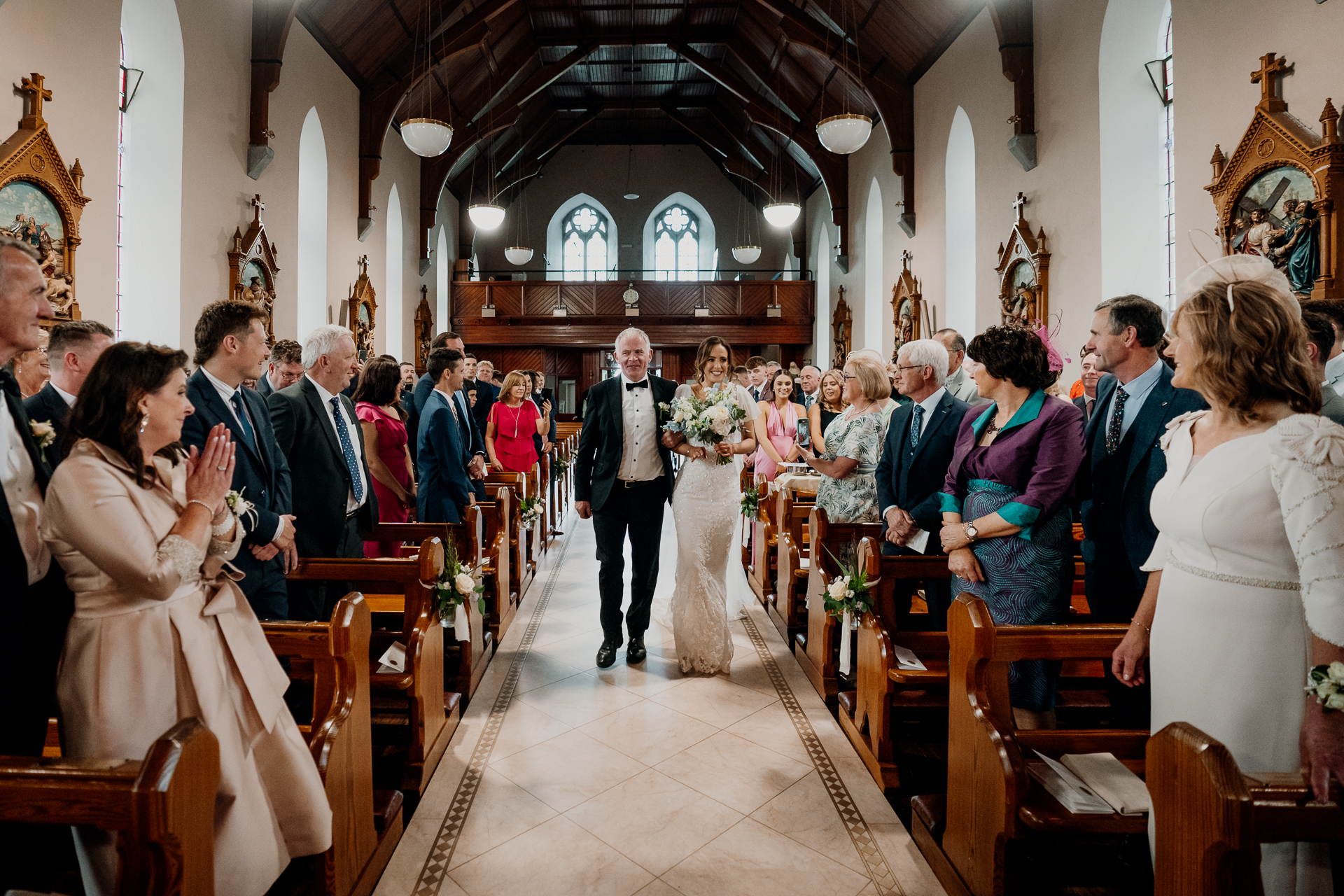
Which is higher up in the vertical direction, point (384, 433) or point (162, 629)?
point (384, 433)

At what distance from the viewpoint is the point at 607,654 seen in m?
4.15

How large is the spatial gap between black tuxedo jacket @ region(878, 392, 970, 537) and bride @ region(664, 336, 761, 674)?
81 cm

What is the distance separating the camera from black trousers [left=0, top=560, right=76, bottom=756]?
5.44 feet

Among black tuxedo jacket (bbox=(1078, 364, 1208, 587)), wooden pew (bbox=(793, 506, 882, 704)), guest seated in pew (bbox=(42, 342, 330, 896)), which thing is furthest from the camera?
wooden pew (bbox=(793, 506, 882, 704))

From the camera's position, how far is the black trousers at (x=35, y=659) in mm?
1659

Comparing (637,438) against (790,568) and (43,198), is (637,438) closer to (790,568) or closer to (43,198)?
(790,568)

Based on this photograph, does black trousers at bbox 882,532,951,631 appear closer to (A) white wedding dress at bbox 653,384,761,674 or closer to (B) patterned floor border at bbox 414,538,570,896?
(A) white wedding dress at bbox 653,384,761,674

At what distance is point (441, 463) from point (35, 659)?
2.81 meters

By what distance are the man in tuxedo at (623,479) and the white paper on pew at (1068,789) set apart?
7.64 ft

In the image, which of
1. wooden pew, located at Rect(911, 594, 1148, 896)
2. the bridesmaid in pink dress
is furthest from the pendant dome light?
wooden pew, located at Rect(911, 594, 1148, 896)

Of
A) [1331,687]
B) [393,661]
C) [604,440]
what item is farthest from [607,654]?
[1331,687]

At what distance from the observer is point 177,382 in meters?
1.85

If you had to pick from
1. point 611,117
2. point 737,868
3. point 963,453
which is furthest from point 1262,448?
point 611,117

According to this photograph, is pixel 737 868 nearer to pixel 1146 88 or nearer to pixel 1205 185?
pixel 1205 185
